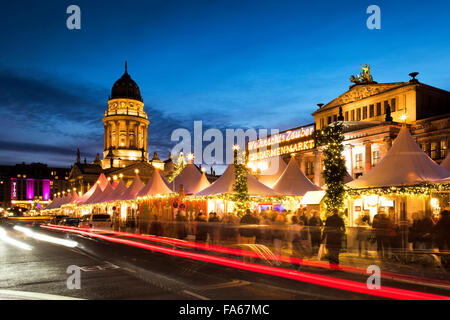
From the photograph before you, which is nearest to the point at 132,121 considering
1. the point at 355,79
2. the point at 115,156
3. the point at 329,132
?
the point at 115,156

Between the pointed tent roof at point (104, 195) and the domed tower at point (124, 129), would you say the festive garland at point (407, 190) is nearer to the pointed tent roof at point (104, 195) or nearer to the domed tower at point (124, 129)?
the pointed tent roof at point (104, 195)

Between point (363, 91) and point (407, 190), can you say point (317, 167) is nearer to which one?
point (363, 91)

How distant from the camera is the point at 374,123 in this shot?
4359cm

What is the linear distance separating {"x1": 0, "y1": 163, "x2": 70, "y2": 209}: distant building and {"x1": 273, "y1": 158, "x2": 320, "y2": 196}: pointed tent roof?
529 ft

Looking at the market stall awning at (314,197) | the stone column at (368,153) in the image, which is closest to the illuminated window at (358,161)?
the stone column at (368,153)

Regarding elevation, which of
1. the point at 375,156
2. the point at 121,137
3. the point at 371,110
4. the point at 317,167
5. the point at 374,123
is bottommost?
the point at 317,167

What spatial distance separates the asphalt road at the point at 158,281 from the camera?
29.7 feet

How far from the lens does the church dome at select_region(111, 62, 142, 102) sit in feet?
430

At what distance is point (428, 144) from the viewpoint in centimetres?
3962

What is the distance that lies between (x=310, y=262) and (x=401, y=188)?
378 inches

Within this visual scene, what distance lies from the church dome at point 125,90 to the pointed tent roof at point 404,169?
380ft

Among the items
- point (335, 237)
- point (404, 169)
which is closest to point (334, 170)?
point (404, 169)

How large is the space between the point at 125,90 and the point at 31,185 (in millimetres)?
79023
